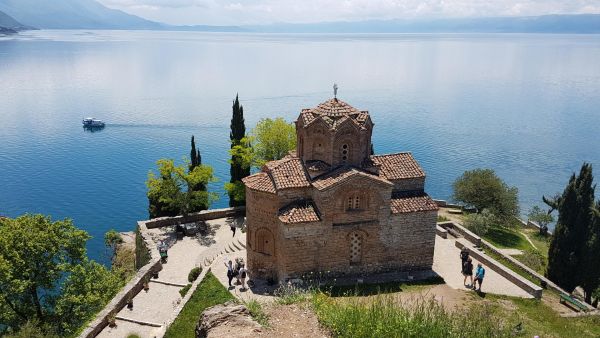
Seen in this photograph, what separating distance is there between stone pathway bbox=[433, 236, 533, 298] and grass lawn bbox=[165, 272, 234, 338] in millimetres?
12288

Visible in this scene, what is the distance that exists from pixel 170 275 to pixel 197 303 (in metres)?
5.07

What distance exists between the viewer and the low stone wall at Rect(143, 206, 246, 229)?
113 ft

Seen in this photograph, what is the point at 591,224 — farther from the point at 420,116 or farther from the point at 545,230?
the point at 420,116

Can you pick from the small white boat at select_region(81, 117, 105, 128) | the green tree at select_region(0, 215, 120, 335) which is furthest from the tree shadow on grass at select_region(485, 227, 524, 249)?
the small white boat at select_region(81, 117, 105, 128)

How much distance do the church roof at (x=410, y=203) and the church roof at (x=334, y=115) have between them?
15.2 ft

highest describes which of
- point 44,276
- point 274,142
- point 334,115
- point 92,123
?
point 334,115

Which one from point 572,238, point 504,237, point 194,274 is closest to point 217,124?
point 504,237

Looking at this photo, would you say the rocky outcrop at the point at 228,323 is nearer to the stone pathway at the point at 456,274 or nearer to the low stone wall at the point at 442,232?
the stone pathway at the point at 456,274

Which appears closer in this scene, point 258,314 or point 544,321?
point 258,314

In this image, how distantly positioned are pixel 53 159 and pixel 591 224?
69.5m

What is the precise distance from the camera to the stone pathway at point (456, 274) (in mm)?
25308

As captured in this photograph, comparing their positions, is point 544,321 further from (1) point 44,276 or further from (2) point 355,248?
(1) point 44,276

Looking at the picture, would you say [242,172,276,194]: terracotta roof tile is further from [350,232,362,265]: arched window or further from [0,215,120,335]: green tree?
[0,215,120,335]: green tree

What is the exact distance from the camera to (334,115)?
85.1 feet
